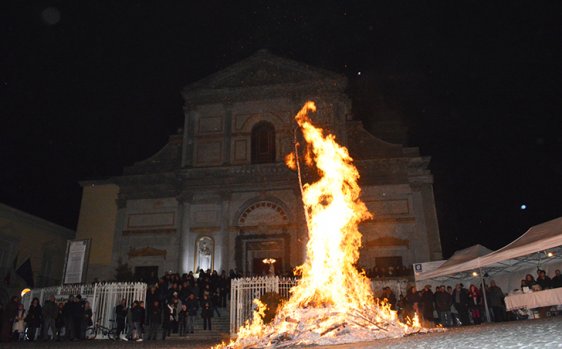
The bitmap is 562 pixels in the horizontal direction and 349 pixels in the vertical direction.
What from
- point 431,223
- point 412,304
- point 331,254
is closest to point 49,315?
point 331,254

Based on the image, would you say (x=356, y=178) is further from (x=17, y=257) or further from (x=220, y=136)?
(x=17, y=257)

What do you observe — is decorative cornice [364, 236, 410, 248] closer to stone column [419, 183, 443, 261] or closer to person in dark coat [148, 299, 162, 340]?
stone column [419, 183, 443, 261]

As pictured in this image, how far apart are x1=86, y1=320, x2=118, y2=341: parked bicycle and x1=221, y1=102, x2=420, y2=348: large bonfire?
5193 mm

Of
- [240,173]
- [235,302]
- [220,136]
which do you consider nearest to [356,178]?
[240,173]

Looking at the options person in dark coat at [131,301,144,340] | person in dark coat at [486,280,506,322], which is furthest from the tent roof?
person in dark coat at [131,301,144,340]

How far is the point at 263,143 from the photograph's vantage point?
2739 centimetres

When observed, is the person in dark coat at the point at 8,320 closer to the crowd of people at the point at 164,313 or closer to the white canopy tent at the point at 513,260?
the crowd of people at the point at 164,313

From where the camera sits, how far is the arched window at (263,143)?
2691 cm

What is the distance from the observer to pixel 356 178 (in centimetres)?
2498

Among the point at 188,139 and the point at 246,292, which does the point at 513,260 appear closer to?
the point at 246,292

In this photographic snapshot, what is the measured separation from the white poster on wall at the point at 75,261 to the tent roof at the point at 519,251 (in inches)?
593

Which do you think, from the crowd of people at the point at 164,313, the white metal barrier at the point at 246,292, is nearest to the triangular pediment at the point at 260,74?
the white metal barrier at the point at 246,292

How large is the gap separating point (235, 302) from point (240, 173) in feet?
35.5

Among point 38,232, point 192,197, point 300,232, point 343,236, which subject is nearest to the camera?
point 343,236
